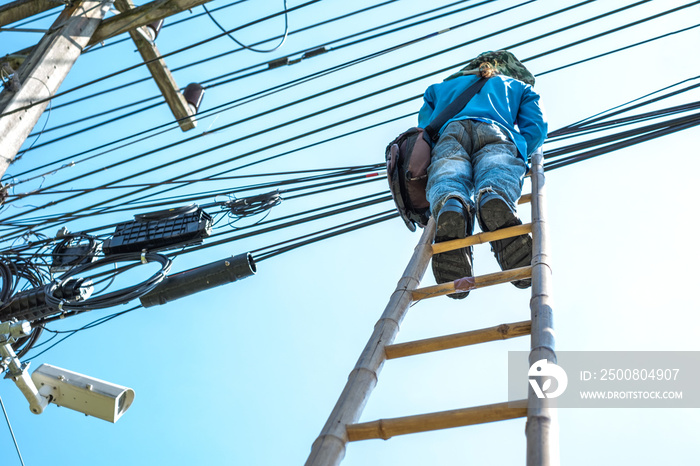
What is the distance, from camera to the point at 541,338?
2.56 meters

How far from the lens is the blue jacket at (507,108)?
4145 mm

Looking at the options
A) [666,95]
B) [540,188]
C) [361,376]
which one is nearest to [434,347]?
[361,376]

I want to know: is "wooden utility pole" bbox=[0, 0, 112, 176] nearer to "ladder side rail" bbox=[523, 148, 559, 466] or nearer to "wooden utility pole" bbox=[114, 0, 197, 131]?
"wooden utility pole" bbox=[114, 0, 197, 131]

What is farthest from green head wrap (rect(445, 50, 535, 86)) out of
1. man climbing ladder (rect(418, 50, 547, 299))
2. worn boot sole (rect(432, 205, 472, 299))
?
worn boot sole (rect(432, 205, 472, 299))

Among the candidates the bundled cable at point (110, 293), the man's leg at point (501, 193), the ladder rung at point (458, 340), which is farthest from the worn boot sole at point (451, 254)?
the bundled cable at point (110, 293)

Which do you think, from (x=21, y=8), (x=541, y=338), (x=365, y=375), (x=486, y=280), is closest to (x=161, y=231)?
(x=21, y=8)

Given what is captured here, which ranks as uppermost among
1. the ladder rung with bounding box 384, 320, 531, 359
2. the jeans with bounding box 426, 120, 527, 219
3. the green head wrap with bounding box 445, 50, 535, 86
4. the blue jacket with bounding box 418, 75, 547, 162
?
the green head wrap with bounding box 445, 50, 535, 86

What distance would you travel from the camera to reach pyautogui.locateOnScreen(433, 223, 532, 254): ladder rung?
3498mm

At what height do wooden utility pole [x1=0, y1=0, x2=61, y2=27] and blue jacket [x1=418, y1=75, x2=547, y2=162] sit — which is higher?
wooden utility pole [x1=0, y1=0, x2=61, y2=27]

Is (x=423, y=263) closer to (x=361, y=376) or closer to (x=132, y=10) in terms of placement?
(x=361, y=376)

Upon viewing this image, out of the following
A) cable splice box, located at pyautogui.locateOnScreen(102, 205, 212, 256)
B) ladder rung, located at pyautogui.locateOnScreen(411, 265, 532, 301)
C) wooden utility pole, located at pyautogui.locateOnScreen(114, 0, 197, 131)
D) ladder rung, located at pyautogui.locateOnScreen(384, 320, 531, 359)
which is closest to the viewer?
ladder rung, located at pyautogui.locateOnScreen(384, 320, 531, 359)

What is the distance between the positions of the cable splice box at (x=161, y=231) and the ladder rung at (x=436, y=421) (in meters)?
3.75

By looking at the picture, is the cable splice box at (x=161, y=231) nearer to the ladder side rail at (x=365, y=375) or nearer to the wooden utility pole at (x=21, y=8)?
the wooden utility pole at (x=21, y=8)

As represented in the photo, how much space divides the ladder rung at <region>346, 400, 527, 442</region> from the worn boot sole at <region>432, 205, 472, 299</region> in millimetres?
1349
